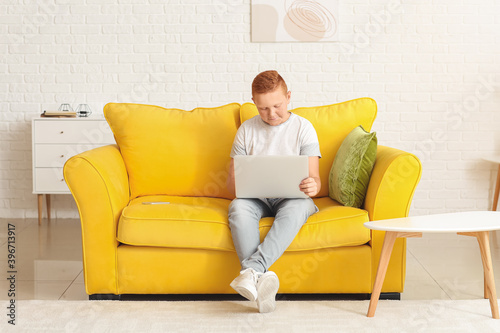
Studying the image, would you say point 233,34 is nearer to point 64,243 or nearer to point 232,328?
point 64,243

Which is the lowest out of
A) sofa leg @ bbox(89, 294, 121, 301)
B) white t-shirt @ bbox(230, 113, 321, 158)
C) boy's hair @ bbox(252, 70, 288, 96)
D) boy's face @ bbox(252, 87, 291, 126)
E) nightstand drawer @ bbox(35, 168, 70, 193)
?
sofa leg @ bbox(89, 294, 121, 301)

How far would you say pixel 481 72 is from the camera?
4566 mm

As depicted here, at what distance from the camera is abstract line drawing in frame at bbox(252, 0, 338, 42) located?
14.8ft

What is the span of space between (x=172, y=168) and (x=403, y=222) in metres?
1.33

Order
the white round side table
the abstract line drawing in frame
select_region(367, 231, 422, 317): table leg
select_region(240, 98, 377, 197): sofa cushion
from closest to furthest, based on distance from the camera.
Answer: the white round side table
select_region(367, 231, 422, 317): table leg
select_region(240, 98, 377, 197): sofa cushion
the abstract line drawing in frame

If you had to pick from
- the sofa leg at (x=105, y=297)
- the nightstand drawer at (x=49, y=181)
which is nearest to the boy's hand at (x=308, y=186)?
the sofa leg at (x=105, y=297)

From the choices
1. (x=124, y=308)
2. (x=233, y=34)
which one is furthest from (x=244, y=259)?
(x=233, y=34)

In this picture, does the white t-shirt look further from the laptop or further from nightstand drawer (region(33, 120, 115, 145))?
nightstand drawer (region(33, 120, 115, 145))

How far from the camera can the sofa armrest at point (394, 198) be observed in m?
2.62

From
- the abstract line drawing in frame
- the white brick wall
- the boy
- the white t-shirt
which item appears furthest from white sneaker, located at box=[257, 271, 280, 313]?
the abstract line drawing in frame

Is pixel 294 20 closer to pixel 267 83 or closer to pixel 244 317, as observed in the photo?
pixel 267 83

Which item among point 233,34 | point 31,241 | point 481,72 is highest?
point 233,34

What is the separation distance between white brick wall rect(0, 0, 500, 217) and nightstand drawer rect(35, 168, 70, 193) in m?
0.62

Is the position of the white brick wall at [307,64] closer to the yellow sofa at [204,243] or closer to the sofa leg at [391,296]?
the yellow sofa at [204,243]
